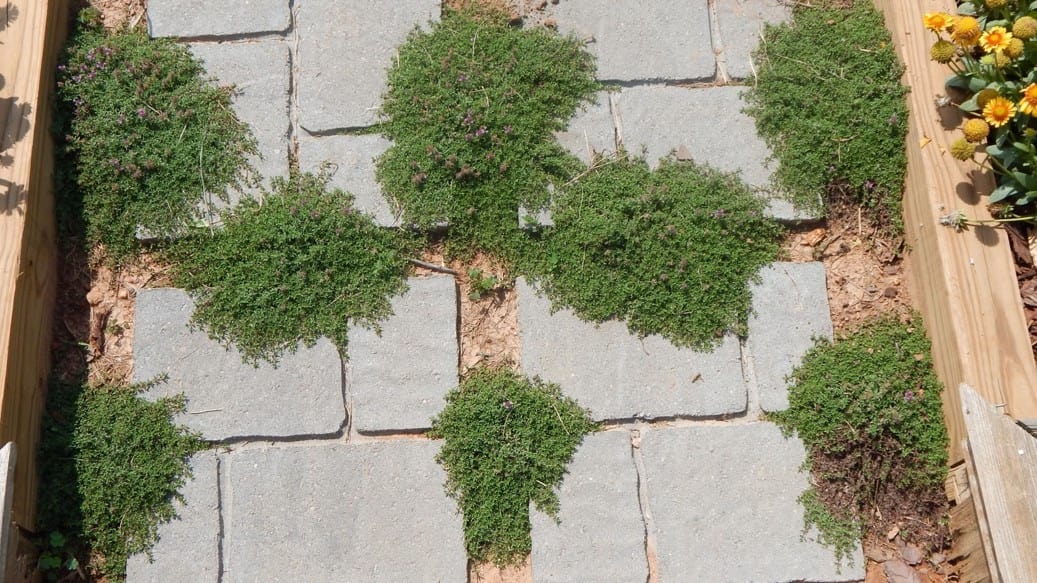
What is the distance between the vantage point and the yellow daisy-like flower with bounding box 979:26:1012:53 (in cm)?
326

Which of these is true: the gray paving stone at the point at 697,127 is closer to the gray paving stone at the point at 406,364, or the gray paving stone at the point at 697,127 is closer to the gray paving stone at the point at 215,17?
the gray paving stone at the point at 406,364

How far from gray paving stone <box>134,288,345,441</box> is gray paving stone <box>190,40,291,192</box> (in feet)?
2.48

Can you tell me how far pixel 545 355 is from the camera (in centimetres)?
352

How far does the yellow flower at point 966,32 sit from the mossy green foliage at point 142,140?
10.1 feet

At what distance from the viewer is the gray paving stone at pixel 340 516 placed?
10.8 feet

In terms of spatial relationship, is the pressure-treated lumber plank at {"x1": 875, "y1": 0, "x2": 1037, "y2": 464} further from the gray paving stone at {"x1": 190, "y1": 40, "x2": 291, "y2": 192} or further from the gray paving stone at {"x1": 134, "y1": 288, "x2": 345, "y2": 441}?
the gray paving stone at {"x1": 190, "y1": 40, "x2": 291, "y2": 192}

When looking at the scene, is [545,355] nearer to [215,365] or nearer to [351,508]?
[351,508]

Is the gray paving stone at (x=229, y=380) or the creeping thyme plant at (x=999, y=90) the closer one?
the creeping thyme plant at (x=999, y=90)

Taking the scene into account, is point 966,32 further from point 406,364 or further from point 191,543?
point 191,543

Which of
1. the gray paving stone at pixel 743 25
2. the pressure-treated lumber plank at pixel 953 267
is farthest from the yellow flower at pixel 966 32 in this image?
the gray paving stone at pixel 743 25

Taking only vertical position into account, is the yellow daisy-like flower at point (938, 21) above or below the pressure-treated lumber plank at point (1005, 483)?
above

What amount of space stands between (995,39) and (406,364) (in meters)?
2.78

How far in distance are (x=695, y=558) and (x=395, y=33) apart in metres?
2.72

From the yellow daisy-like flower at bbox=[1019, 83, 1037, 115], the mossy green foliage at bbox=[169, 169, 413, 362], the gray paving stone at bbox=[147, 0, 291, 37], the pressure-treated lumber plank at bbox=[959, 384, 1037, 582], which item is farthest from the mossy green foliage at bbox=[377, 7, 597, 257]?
the pressure-treated lumber plank at bbox=[959, 384, 1037, 582]
